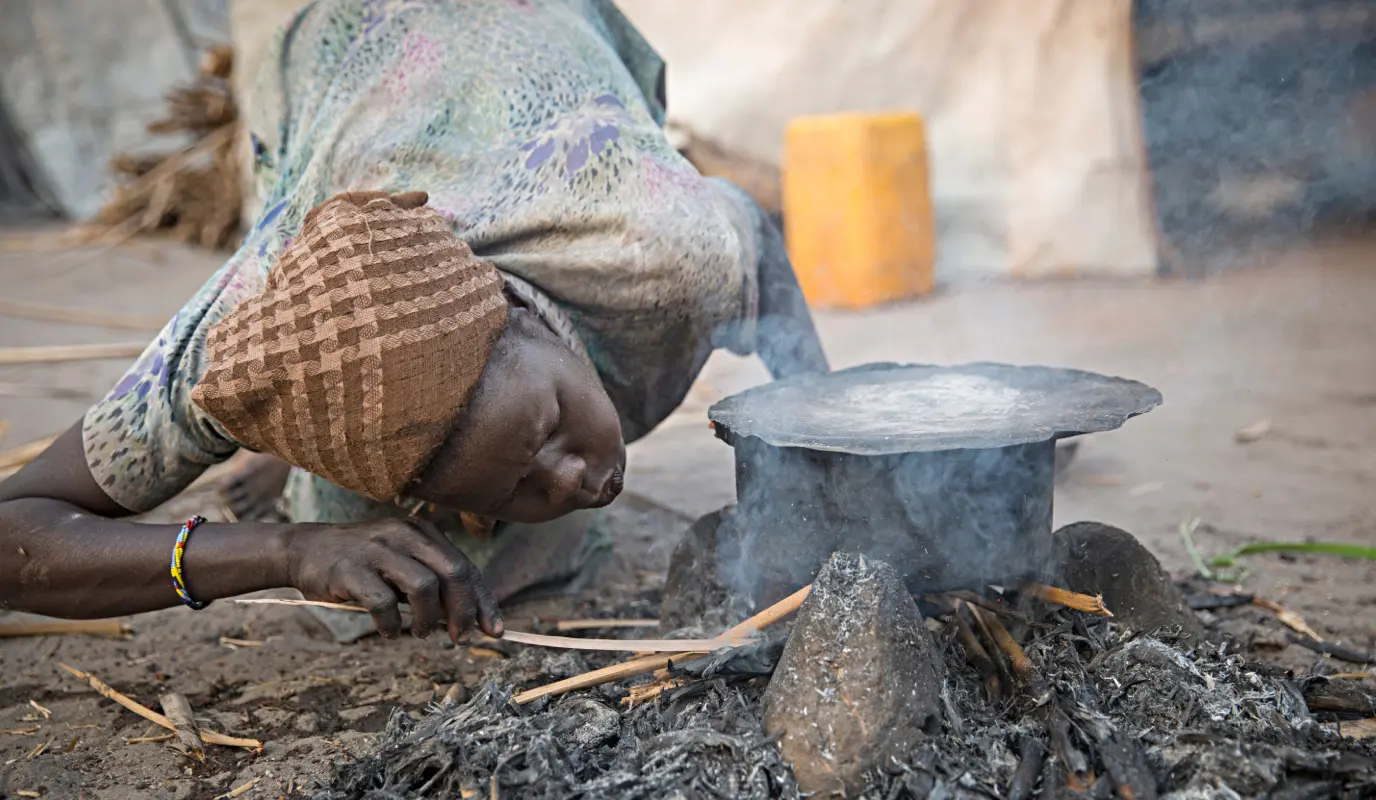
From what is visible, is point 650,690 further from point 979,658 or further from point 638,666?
point 979,658

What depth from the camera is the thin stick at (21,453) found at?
13.1 ft

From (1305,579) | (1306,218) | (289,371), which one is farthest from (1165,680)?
(1306,218)

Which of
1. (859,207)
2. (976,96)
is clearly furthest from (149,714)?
(976,96)

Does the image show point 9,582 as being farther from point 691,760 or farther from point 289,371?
point 691,760

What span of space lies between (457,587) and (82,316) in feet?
18.0

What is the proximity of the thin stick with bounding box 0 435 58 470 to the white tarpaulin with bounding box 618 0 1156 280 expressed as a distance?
469cm

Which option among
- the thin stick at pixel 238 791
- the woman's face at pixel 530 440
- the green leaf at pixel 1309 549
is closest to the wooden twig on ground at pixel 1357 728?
the green leaf at pixel 1309 549

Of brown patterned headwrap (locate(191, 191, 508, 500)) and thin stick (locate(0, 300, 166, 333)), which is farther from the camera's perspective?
thin stick (locate(0, 300, 166, 333))

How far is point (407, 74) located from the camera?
2484mm

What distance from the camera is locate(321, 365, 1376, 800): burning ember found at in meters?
1.70

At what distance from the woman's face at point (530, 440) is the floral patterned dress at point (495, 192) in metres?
0.18

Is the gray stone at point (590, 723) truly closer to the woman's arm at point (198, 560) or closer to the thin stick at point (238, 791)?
the woman's arm at point (198, 560)

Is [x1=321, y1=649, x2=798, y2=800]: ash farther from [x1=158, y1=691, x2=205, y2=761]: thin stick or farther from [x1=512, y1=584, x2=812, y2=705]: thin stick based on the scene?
[x1=158, y1=691, x2=205, y2=761]: thin stick

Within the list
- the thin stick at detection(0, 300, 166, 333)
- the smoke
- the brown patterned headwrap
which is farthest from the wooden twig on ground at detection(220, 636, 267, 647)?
the smoke
